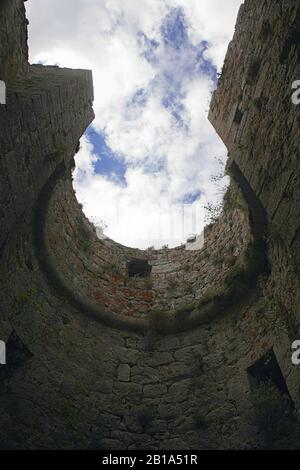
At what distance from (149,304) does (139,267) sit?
5.88 feet

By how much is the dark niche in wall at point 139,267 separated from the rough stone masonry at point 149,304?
1.49 metres

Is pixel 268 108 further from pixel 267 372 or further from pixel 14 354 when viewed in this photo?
pixel 14 354

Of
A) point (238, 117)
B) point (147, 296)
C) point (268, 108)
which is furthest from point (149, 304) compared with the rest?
point (268, 108)

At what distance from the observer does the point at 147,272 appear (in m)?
10.1

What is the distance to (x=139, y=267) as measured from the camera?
33.7ft

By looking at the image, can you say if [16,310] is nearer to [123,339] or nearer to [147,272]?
[123,339]

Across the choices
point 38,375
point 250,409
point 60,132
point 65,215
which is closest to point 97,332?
point 38,375

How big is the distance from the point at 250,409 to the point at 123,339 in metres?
2.75

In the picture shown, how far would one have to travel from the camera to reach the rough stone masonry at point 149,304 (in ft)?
16.4

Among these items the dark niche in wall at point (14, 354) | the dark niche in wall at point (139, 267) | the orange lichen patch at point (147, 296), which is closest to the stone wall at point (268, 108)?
the orange lichen patch at point (147, 296)

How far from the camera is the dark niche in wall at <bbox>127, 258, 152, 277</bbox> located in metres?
10.0

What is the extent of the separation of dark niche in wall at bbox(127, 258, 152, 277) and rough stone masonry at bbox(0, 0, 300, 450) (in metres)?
1.49

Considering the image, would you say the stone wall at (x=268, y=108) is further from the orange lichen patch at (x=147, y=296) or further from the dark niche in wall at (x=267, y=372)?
the orange lichen patch at (x=147, y=296)
